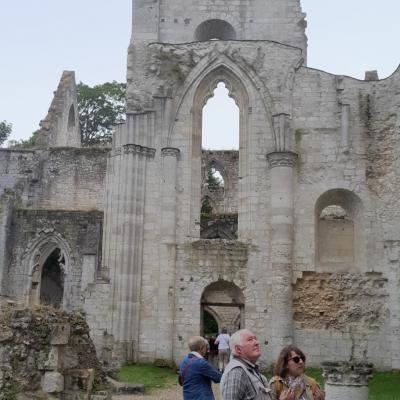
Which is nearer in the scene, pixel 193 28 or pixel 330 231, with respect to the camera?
pixel 330 231

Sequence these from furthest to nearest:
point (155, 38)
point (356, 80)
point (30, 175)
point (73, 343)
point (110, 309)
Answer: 1. point (30, 175)
2. point (155, 38)
3. point (356, 80)
4. point (110, 309)
5. point (73, 343)

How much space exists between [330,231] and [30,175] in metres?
15.3

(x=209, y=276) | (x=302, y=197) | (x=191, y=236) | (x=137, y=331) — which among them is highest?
(x=302, y=197)

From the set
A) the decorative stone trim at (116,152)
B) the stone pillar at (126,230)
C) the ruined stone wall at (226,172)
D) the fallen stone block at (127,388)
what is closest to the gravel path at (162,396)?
the fallen stone block at (127,388)

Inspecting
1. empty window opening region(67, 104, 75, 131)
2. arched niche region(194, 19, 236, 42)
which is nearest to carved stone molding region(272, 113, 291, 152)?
arched niche region(194, 19, 236, 42)

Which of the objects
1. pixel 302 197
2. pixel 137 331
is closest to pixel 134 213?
pixel 137 331

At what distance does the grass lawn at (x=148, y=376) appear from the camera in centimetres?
1359

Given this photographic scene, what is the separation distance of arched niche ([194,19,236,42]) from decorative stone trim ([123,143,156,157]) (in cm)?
433

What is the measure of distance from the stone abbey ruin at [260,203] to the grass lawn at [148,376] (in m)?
0.42

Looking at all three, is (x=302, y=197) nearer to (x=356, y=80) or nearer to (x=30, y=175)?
(x=356, y=80)

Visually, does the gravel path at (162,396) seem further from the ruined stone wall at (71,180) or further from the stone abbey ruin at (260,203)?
the ruined stone wall at (71,180)

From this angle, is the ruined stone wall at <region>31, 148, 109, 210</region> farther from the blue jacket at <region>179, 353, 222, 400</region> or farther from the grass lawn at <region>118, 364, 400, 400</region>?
the blue jacket at <region>179, 353, 222, 400</region>

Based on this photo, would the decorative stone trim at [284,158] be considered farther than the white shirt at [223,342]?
Yes

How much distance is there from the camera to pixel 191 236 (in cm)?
1717
